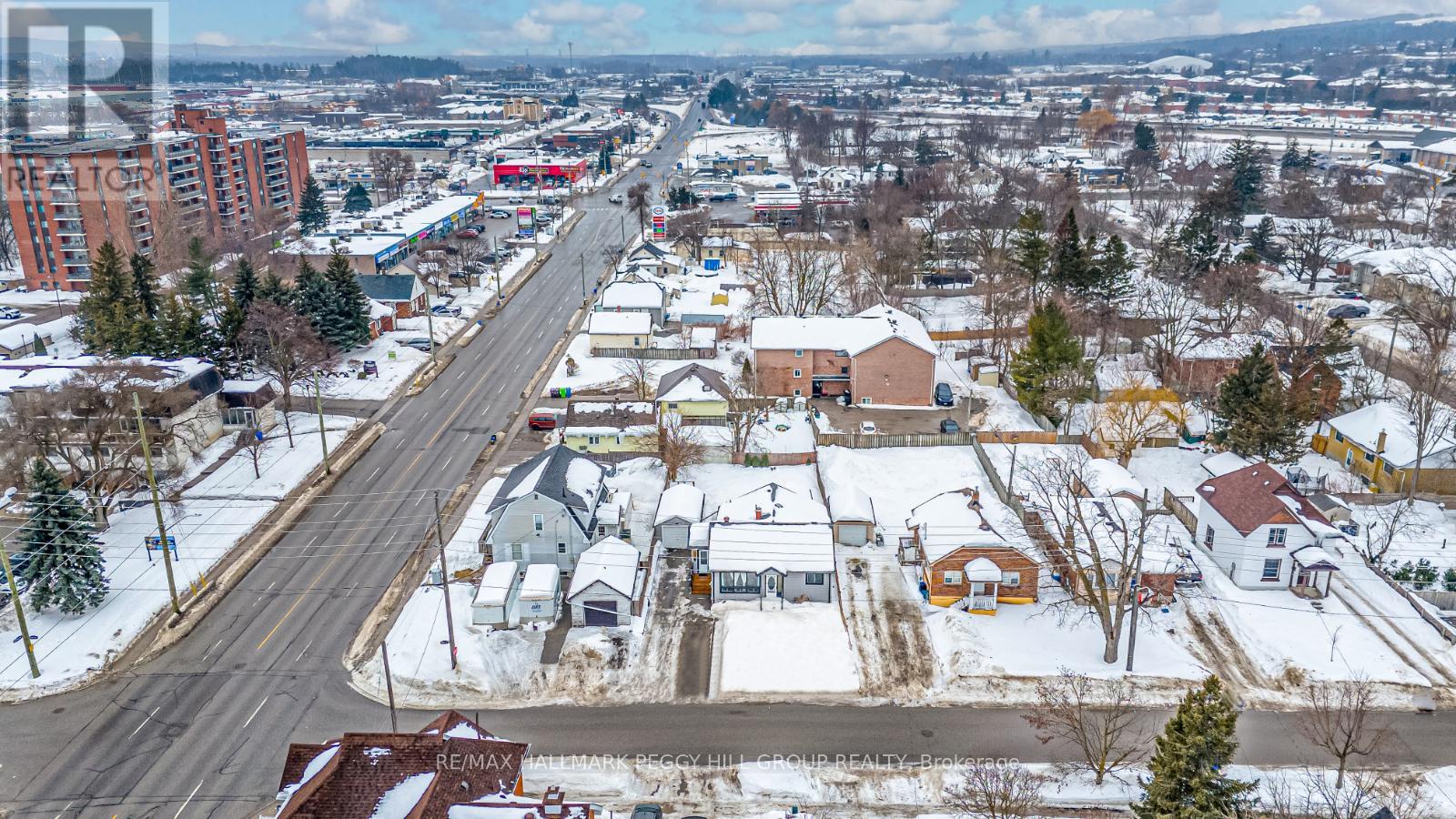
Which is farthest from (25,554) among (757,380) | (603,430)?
(757,380)

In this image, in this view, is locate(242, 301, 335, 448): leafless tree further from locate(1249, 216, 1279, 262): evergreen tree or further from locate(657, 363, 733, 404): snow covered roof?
locate(1249, 216, 1279, 262): evergreen tree

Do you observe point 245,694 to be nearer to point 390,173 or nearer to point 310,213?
point 310,213

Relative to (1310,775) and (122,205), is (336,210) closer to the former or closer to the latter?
(122,205)

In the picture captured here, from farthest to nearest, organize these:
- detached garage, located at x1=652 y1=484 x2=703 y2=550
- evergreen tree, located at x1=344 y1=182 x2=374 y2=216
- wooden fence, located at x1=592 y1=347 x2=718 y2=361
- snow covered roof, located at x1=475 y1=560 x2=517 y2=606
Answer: evergreen tree, located at x1=344 y1=182 x2=374 y2=216 → wooden fence, located at x1=592 y1=347 x2=718 y2=361 → detached garage, located at x1=652 y1=484 x2=703 y2=550 → snow covered roof, located at x1=475 y1=560 x2=517 y2=606

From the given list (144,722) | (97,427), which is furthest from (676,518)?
(97,427)

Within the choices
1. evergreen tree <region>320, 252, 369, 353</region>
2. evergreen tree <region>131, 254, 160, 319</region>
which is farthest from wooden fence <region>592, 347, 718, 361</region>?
evergreen tree <region>131, 254, 160, 319</region>

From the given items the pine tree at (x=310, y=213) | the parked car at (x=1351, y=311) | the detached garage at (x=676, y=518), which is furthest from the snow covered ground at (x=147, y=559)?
the parked car at (x=1351, y=311)
